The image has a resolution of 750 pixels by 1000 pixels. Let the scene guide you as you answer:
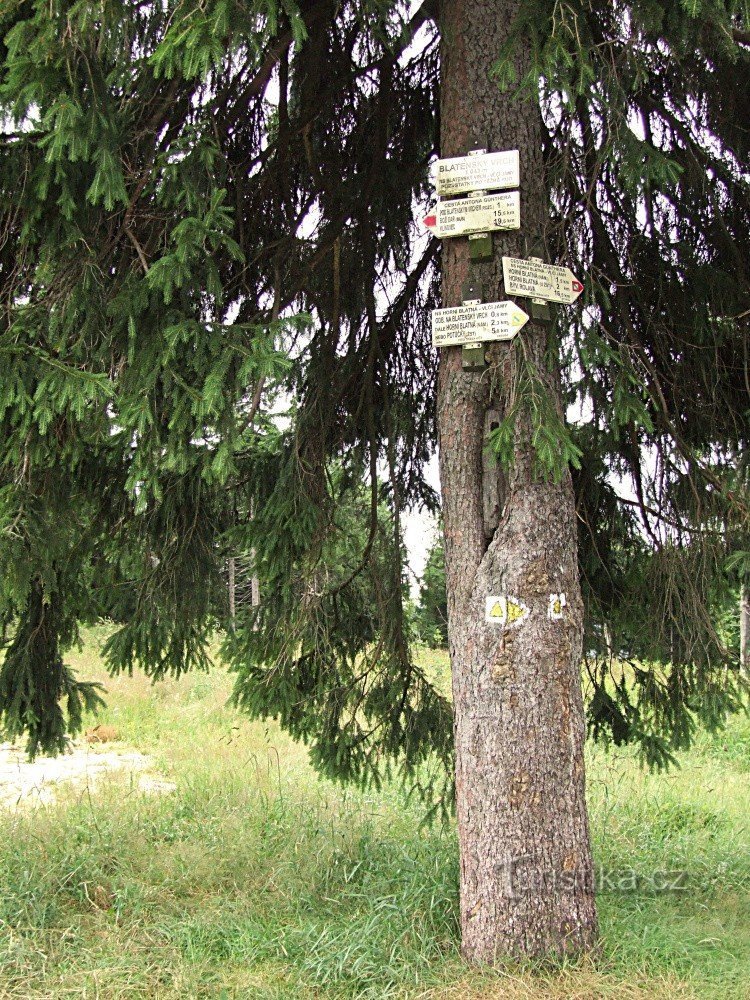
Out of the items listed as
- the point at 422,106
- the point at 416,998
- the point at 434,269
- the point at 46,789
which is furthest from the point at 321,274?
the point at 46,789

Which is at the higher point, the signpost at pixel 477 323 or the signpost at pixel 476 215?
the signpost at pixel 476 215

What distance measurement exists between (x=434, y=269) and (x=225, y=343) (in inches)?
87.7

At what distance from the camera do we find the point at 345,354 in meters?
5.33

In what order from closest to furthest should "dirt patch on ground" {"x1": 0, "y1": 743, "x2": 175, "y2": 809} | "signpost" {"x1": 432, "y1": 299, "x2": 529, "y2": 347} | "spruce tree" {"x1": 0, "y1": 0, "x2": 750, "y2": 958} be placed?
"spruce tree" {"x1": 0, "y1": 0, "x2": 750, "y2": 958} → "signpost" {"x1": 432, "y1": 299, "x2": 529, "y2": 347} → "dirt patch on ground" {"x1": 0, "y1": 743, "x2": 175, "y2": 809}

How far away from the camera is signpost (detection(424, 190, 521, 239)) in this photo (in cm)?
415

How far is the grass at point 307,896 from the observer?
3973 mm

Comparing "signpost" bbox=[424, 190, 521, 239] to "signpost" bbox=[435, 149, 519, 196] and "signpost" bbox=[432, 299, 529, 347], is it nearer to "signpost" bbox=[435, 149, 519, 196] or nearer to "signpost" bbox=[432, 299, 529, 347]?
"signpost" bbox=[435, 149, 519, 196]

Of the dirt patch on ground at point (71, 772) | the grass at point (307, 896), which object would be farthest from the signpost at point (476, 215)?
the dirt patch on ground at point (71, 772)

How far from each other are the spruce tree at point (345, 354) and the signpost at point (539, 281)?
0.11m

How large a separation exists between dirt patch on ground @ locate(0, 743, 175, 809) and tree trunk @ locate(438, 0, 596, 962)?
4.01 meters

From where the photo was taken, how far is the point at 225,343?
3.69m

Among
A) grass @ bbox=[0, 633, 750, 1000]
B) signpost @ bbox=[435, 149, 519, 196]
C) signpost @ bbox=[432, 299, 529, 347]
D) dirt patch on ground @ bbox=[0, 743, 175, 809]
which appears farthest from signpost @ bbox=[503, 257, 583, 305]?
dirt patch on ground @ bbox=[0, 743, 175, 809]

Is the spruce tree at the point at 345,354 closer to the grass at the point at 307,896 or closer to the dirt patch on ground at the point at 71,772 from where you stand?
the grass at the point at 307,896

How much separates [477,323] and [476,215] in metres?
0.48
